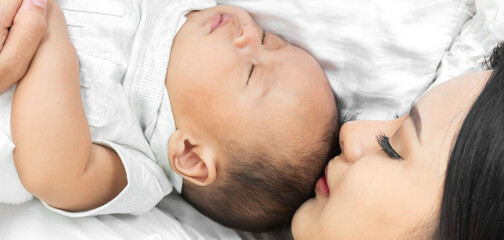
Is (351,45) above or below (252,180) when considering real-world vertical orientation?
above

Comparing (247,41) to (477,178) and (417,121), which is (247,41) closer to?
(417,121)

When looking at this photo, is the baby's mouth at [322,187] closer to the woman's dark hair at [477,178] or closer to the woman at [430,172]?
the woman at [430,172]

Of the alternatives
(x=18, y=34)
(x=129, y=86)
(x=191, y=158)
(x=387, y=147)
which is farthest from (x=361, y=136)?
(x=18, y=34)

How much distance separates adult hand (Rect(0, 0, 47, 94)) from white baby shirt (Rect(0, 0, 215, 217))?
0.42ft

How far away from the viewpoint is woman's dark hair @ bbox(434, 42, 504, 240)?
637 millimetres

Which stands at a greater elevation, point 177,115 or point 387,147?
point 387,147

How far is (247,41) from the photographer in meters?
0.98

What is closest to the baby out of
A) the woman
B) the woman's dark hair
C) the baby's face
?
the baby's face

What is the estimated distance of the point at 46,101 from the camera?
818mm

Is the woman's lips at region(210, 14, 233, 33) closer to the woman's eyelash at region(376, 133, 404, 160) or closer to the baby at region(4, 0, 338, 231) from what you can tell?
the baby at region(4, 0, 338, 231)

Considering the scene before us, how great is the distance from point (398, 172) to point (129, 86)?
0.57 m

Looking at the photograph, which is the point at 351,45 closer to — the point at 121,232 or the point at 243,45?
the point at 243,45

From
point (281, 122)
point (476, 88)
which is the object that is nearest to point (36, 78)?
point (281, 122)

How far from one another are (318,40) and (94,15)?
487mm
